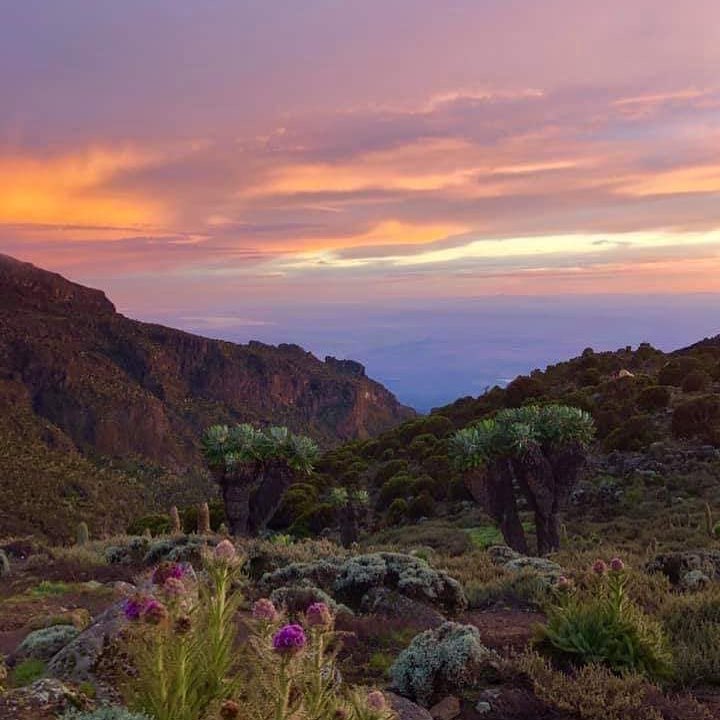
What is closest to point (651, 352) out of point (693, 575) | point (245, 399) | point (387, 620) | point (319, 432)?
point (693, 575)

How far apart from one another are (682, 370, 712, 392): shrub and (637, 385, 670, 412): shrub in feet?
5.38

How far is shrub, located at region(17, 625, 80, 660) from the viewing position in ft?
26.1

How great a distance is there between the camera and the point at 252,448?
891 inches

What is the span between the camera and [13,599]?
40.4 feet

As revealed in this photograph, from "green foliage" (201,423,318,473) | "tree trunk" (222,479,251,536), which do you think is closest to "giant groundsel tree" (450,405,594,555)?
"green foliage" (201,423,318,473)

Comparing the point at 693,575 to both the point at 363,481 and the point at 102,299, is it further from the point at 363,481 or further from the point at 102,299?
the point at 102,299

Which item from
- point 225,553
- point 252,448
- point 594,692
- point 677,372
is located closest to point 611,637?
point 594,692

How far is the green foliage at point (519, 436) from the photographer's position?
20.7m

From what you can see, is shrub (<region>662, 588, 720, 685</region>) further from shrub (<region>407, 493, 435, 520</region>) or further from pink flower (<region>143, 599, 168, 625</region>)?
shrub (<region>407, 493, 435, 520</region>)

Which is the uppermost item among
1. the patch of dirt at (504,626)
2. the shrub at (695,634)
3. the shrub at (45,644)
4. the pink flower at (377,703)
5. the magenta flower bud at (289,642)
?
the magenta flower bud at (289,642)

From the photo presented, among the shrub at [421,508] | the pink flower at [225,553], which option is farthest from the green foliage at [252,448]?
the pink flower at [225,553]

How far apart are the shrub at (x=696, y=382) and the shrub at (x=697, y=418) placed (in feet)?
14.0

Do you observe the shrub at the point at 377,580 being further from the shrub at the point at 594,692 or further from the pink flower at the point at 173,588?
the pink flower at the point at 173,588

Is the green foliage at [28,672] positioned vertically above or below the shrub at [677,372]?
below
